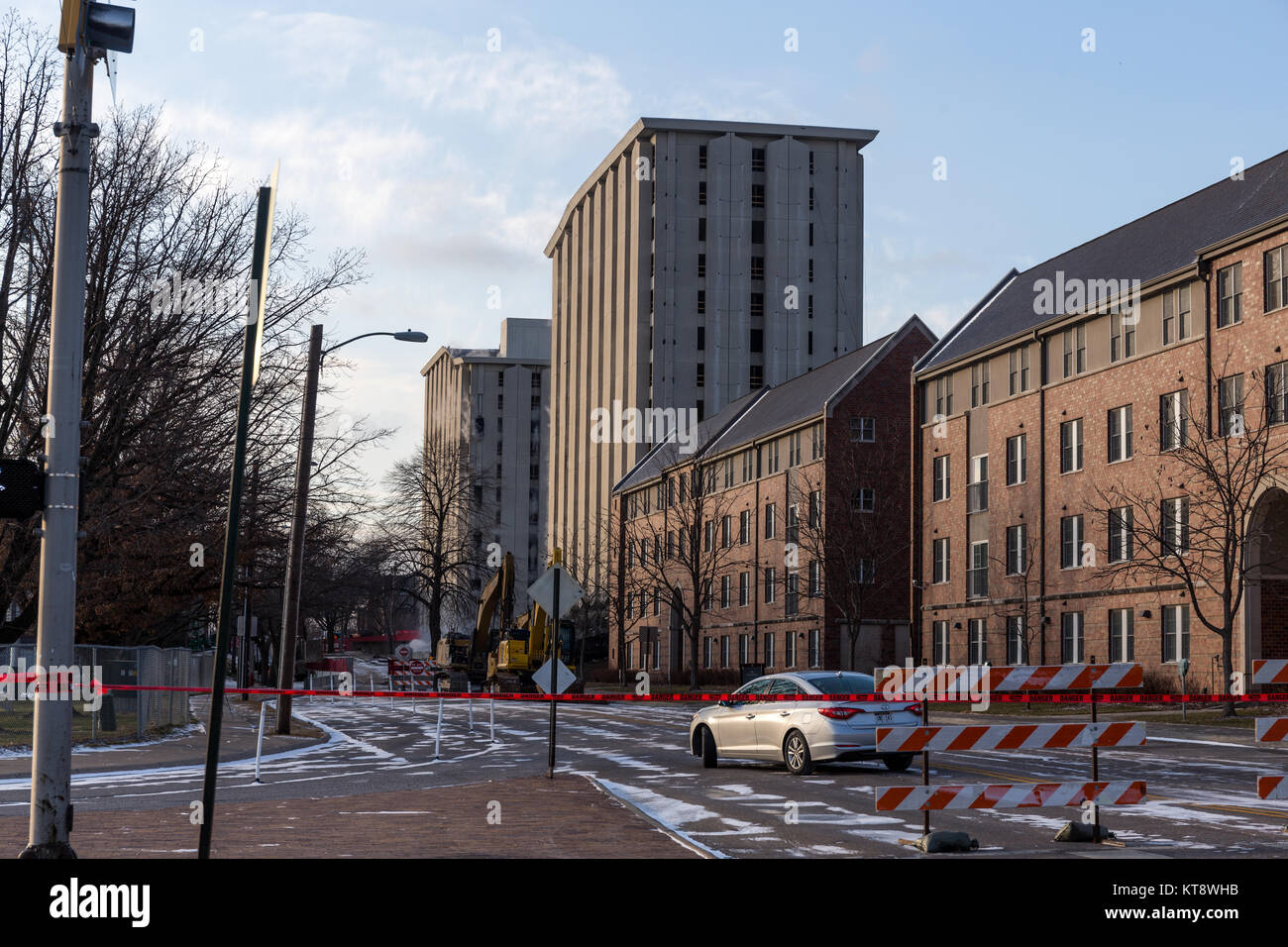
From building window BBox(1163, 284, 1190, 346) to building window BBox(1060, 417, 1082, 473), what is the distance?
5.32m

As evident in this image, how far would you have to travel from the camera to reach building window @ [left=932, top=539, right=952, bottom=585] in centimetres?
5541

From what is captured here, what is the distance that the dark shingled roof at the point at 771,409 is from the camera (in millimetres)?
65562

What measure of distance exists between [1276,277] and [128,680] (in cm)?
2915

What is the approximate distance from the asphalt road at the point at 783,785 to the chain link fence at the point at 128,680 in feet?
11.6

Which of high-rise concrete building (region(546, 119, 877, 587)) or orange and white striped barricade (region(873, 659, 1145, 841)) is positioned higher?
high-rise concrete building (region(546, 119, 877, 587))

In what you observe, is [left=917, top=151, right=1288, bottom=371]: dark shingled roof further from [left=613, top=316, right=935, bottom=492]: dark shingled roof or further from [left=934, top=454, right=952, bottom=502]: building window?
[left=613, top=316, right=935, bottom=492]: dark shingled roof

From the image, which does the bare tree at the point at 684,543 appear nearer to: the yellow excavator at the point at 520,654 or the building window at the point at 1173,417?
the yellow excavator at the point at 520,654

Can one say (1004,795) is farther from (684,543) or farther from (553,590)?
Answer: (684,543)

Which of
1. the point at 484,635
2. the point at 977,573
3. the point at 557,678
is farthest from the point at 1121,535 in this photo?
the point at 557,678

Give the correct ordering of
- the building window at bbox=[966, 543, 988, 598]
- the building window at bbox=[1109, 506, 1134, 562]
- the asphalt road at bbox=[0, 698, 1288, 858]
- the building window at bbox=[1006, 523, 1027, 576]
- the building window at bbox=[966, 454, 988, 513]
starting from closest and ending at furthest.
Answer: the asphalt road at bbox=[0, 698, 1288, 858] → the building window at bbox=[1109, 506, 1134, 562] → the building window at bbox=[1006, 523, 1027, 576] → the building window at bbox=[966, 543, 988, 598] → the building window at bbox=[966, 454, 988, 513]

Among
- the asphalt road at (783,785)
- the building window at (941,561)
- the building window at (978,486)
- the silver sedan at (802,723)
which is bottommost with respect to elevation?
the asphalt road at (783,785)

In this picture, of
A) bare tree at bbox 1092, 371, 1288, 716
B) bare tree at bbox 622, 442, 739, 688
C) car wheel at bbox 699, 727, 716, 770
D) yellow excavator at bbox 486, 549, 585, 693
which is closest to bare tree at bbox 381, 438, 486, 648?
bare tree at bbox 622, 442, 739, 688

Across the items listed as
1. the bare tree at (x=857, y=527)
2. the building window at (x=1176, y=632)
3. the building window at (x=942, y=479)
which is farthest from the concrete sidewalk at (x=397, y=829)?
the bare tree at (x=857, y=527)
